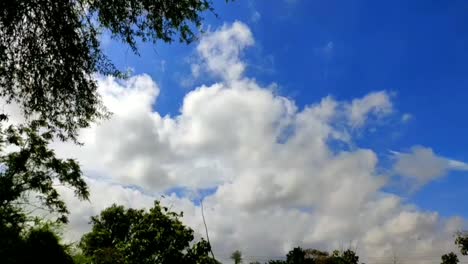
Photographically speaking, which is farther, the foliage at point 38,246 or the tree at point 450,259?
the tree at point 450,259

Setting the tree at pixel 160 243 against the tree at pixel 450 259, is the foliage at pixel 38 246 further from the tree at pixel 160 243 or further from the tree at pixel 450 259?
the tree at pixel 450 259

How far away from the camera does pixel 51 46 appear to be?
33.4 feet

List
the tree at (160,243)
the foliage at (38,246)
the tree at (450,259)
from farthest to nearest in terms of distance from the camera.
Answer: the tree at (450,259)
the tree at (160,243)
the foliage at (38,246)

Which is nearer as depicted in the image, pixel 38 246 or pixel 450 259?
pixel 38 246

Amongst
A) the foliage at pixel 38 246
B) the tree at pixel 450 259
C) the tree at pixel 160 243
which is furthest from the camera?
the tree at pixel 450 259

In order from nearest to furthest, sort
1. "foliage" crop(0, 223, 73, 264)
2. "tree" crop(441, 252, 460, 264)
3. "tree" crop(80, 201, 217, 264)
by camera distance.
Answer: "foliage" crop(0, 223, 73, 264)
"tree" crop(80, 201, 217, 264)
"tree" crop(441, 252, 460, 264)

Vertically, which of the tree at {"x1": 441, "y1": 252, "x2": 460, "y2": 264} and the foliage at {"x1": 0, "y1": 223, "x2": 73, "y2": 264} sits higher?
the tree at {"x1": 441, "y1": 252, "x2": 460, "y2": 264}

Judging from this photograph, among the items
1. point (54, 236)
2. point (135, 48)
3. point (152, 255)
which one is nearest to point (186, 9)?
point (135, 48)

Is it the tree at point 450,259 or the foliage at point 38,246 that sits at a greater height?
the tree at point 450,259

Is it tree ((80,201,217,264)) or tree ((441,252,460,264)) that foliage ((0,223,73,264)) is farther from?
tree ((441,252,460,264))

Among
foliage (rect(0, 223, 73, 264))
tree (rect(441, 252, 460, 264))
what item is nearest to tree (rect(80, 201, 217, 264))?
foliage (rect(0, 223, 73, 264))

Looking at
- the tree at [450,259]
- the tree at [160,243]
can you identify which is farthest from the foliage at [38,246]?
the tree at [450,259]

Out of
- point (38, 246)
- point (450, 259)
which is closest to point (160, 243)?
point (38, 246)

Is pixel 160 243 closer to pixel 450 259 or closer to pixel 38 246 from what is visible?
pixel 38 246
